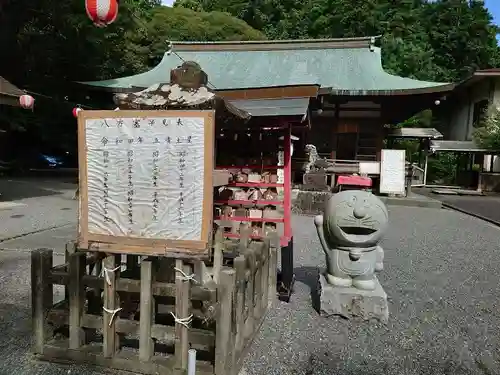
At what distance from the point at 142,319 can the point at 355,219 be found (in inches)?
76.3

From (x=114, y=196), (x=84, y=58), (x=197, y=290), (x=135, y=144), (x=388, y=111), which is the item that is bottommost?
(x=197, y=290)

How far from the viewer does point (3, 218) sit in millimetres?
8328

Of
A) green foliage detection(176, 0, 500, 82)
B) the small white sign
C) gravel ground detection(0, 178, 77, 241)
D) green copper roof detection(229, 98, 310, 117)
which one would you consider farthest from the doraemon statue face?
green foliage detection(176, 0, 500, 82)

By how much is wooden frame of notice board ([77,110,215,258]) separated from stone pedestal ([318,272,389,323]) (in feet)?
5.25

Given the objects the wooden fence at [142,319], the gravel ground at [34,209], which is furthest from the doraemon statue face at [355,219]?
the gravel ground at [34,209]

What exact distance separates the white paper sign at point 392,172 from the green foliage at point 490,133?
699cm

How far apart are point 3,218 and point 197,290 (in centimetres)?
744

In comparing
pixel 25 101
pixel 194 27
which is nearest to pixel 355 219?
pixel 25 101

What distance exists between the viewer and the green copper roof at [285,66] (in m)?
13.9

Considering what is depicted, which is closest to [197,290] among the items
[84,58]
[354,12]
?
[84,58]

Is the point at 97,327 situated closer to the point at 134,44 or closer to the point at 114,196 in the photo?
the point at 114,196

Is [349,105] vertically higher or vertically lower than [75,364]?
higher

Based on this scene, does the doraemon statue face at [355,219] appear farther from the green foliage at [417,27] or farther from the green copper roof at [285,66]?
the green foliage at [417,27]

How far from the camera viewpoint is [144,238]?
9.02 ft
